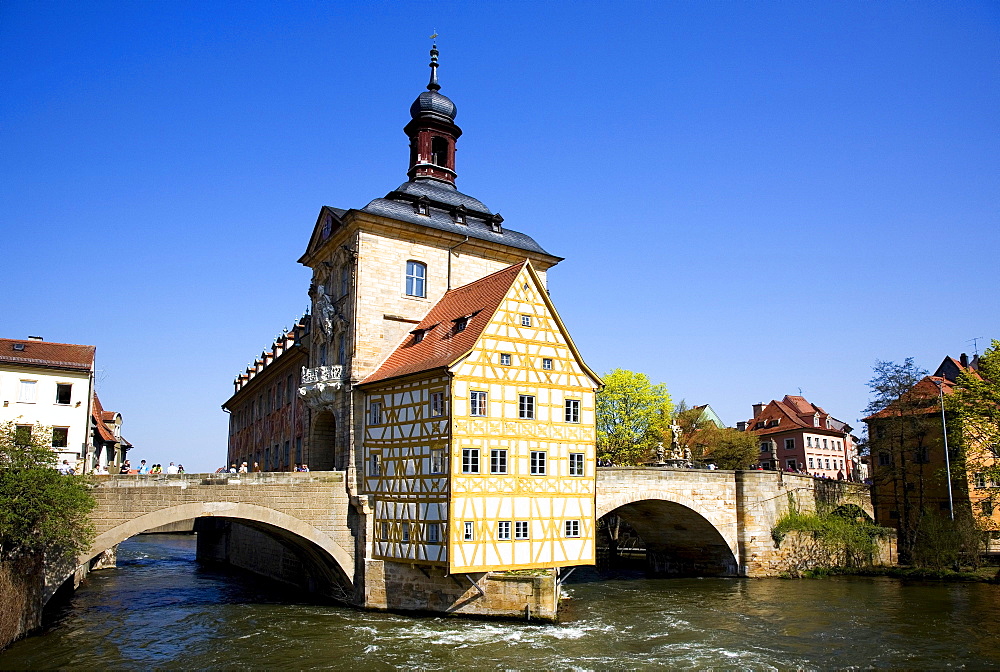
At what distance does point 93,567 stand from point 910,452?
44.8 metres

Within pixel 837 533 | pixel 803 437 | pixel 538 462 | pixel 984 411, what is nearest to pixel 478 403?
pixel 538 462

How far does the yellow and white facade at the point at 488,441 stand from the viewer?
25.4 metres

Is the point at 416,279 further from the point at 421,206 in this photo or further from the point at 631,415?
the point at 631,415

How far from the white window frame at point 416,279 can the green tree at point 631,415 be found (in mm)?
24597

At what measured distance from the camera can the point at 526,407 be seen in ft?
88.5

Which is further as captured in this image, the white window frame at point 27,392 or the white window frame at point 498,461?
the white window frame at point 27,392

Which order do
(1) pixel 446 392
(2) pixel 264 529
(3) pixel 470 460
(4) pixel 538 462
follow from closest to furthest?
(3) pixel 470 460
(1) pixel 446 392
(4) pixel 538 462
(2) pixel 264 529

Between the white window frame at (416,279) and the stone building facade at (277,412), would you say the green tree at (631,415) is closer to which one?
the stone building facade at (277,412)

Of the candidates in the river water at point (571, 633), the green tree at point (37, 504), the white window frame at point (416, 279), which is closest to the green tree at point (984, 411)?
the river water at point (571, 633)

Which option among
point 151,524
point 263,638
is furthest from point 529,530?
point 151,524

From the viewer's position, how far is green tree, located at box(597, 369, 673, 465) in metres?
53.6

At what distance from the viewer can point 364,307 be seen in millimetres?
30125

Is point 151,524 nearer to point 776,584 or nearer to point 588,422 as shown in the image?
point 588,422

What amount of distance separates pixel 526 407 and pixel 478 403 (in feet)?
6.18
